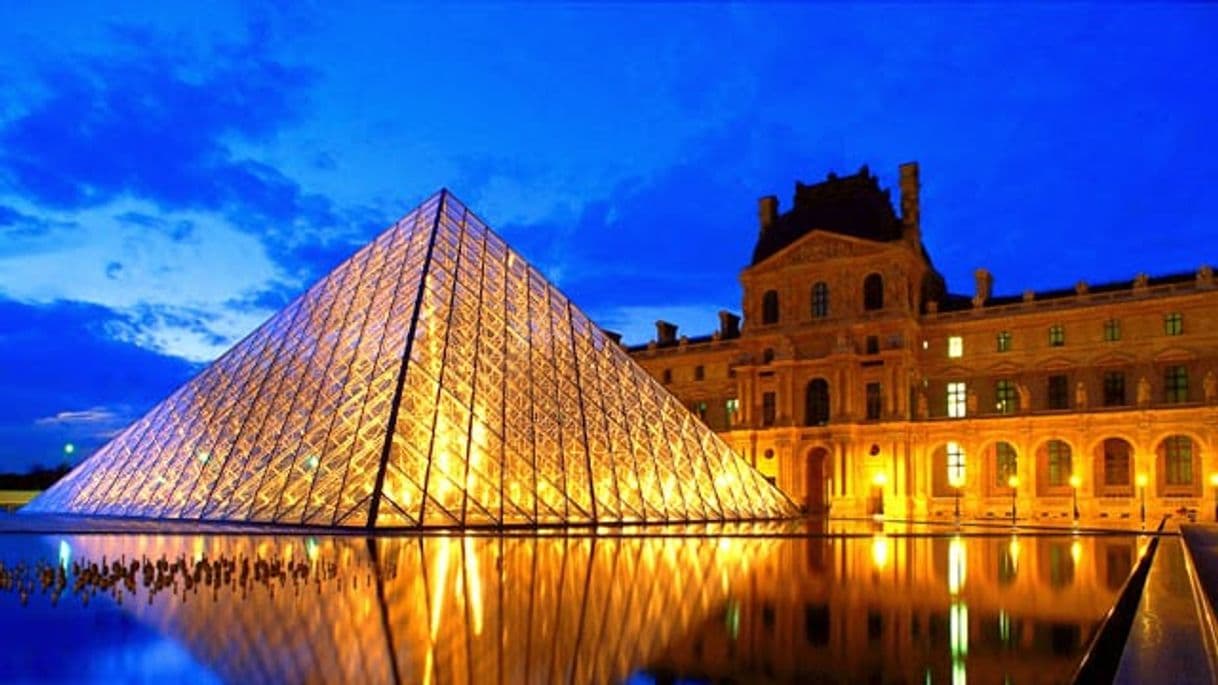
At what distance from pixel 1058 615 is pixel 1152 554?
31.8ft

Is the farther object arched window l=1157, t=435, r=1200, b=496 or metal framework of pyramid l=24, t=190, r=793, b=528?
arched window l=1157, t=435, r=1200, b=496

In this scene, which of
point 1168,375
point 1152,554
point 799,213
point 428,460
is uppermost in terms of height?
point 799,213

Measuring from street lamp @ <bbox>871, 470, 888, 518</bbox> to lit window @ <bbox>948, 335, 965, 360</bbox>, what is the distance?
590 centimetres

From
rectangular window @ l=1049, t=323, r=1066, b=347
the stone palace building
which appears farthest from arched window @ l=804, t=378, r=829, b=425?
rectangular window @ l=1049, t=323, r=1066, b=347

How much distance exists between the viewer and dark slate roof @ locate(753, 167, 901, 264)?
45.4 meters

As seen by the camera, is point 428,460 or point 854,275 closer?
point 428,460

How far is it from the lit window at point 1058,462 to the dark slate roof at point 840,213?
35.2ft

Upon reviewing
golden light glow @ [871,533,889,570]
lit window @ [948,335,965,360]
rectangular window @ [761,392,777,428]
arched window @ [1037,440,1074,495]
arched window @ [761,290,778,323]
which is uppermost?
arched window @ [761,290,778,323]

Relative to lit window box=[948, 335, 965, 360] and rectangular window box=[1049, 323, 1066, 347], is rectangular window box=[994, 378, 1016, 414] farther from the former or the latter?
rectangular window box=[1049, 323, 1066, 347]

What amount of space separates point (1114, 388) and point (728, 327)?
61.2 feet

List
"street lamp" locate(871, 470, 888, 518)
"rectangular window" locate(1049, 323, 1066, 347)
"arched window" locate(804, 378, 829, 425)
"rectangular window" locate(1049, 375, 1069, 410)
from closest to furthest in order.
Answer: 1. "rectangular window" locate(1049, 375, 1069, 410)
2. "rectangular window" locate(1049, 323, 1066, 347)
3. "street lamp" locate(871, 470, 888, 518)
4. "arched window" locate(804, 378, 829, 425)

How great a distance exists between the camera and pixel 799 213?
4791 cm

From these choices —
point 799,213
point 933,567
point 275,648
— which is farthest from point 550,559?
point 799,213

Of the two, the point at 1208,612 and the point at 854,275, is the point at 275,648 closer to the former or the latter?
the point at 1208,612
